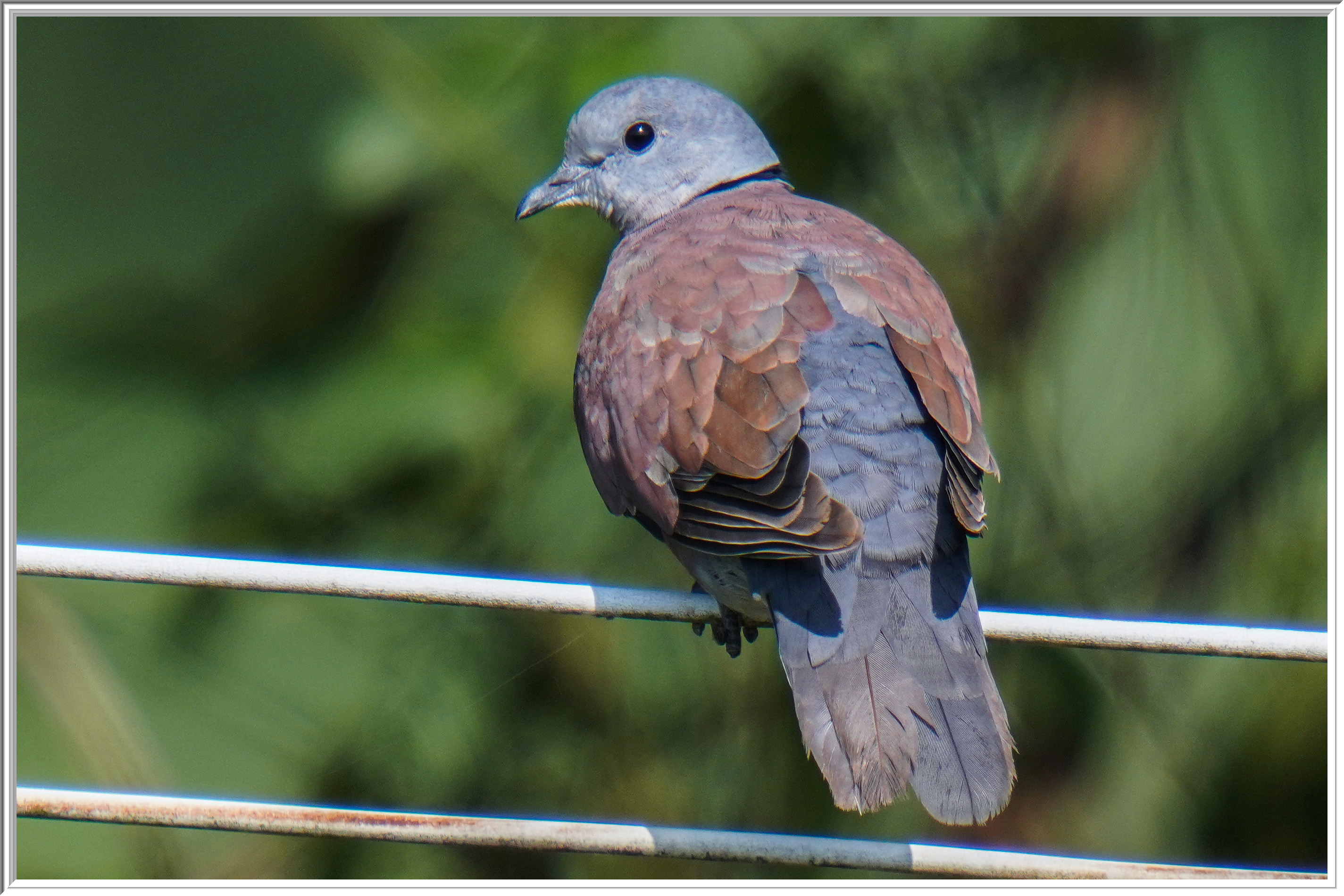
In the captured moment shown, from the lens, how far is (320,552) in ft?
13.5

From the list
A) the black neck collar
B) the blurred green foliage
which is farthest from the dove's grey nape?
the blurred green foliage

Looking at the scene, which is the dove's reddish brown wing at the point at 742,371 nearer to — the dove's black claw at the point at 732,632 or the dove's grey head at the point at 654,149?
the dove's black claw at the point at 732,632

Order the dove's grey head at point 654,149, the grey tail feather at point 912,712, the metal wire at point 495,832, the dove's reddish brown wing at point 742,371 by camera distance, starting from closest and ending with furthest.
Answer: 1. the metal wire at point 495,832
2. the grey tail feather at point 912,712
3. the dove's reddish brown wing at point 742,371
4. the dove's grey head at point 654,149

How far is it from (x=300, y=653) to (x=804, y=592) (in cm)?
308

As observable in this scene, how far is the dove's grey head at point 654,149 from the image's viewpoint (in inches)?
145

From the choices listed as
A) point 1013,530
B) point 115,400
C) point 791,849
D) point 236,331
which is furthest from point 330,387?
point 791,849

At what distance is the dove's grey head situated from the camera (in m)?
3.68

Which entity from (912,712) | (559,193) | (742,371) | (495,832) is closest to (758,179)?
(559,193)

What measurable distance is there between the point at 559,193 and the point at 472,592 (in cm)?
189

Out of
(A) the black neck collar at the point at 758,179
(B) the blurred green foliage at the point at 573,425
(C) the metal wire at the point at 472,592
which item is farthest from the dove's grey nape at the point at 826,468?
(B) the blurred green foliage at the point at 573,425

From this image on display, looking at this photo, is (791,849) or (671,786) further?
(671,786)

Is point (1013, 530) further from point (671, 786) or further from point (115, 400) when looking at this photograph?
point (115, 400)

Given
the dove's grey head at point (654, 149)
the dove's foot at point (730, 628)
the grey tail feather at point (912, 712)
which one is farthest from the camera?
the dove's grey head at point (654, 149)

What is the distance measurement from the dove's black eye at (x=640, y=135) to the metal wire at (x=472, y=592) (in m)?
1.82
